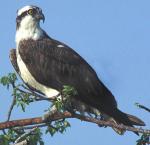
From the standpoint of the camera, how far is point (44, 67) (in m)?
13.1

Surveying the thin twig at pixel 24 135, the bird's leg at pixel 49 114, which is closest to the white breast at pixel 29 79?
Result: the bird's leg at pixel 49 114

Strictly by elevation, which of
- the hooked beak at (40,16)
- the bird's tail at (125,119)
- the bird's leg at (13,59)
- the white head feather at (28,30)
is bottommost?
the bird's tail at (125,119)

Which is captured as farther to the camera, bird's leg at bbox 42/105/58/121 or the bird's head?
the bird's head

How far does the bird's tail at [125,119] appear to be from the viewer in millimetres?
10884

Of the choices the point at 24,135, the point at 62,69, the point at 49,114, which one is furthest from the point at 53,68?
the point at 24,135

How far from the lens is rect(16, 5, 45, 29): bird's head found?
1354 centimetres

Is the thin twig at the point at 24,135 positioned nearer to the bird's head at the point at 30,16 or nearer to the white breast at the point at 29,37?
the white breast at the point at 29,37

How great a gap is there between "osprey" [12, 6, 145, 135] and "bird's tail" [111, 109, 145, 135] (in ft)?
0.49

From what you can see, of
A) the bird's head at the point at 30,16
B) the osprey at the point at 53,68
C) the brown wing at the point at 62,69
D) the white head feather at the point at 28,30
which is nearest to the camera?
the osprey at the point at 53,68

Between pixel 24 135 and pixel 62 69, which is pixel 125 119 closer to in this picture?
pixel 62 69

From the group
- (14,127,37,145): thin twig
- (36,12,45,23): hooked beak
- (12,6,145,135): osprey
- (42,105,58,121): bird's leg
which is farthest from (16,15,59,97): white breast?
(14,127,37,145): thin twig

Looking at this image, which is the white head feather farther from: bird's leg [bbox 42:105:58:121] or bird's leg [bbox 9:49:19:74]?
bird's leg [bbox 42:105:58:121]

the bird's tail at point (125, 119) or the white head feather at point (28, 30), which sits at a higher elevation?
the white head feather at point (28, 30)

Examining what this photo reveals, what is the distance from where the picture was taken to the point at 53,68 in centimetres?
1320
